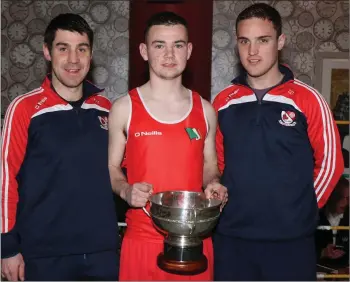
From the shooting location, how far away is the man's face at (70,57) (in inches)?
77.2

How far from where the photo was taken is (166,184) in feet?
6.24

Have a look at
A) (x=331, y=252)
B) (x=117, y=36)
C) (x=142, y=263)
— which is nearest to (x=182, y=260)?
(x=142, y=263)

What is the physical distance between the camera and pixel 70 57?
1957 millimetres

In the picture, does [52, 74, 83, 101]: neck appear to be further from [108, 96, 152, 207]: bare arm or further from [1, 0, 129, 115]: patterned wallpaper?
[1, 0, 129, 115]: patterned wallpaper

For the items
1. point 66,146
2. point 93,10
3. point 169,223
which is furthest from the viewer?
point 93,10

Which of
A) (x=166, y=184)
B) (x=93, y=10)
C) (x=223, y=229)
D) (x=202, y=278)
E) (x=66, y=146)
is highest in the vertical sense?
(x=93, y=10)

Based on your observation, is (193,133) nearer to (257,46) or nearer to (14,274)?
(257,46)

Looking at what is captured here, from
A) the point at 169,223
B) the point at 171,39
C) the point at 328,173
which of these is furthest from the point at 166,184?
the point at 328,173

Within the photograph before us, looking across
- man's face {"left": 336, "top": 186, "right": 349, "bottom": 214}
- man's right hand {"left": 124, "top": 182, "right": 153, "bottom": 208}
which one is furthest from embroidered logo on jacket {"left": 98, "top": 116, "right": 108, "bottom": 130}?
man's face {"left": 336, "top": 186, "right": 349, "bottom": 214}

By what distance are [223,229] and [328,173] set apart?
507 millimetres

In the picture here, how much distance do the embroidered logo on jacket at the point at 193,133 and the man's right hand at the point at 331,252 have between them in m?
2.29

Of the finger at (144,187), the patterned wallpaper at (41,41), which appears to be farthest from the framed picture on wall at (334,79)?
the finger at (144,187)

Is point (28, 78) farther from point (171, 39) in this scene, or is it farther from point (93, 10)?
point (171, 39)

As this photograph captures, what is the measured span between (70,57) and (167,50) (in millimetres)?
391
